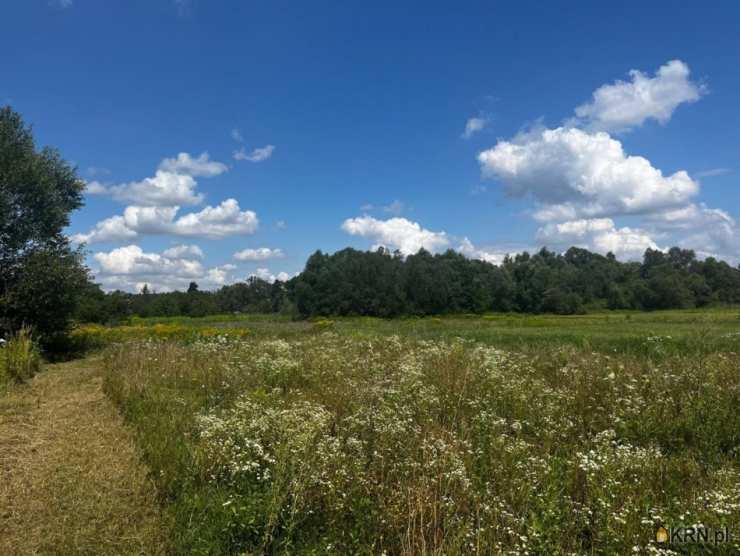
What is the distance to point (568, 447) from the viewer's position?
5.07 metres

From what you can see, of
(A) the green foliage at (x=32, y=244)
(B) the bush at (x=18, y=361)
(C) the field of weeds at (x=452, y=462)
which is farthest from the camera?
(A) the green foliage at (x=32, y=244)

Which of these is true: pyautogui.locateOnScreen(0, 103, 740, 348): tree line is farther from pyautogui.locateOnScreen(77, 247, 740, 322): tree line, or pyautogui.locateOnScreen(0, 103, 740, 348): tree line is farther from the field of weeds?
the field of weeds

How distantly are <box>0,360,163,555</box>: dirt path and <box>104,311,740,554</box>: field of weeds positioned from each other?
0.26 metres

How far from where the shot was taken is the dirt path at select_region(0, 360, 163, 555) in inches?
154

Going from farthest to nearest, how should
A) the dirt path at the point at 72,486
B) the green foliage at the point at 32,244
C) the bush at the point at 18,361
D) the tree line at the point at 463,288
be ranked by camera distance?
the tree line at the point at 463,288, the green foliage at the point at 32,244, the bush at the point at 18,361, the dirt path at the point at 72,486

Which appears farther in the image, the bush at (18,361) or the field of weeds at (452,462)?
the bush at (18,361)

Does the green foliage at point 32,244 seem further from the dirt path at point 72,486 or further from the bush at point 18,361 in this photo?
the dirt path at point 72,486

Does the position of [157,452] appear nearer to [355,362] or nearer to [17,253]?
[355,362]

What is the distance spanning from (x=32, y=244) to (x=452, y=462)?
828 inches

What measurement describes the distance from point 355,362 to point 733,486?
23.6ft

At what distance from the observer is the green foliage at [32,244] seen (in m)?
16.5

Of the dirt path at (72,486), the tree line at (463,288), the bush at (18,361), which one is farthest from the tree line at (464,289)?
the dirt path at (72,486)

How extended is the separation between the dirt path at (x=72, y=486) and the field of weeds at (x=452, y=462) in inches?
10.3

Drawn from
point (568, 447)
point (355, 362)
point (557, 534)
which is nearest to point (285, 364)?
point (355, 362)
